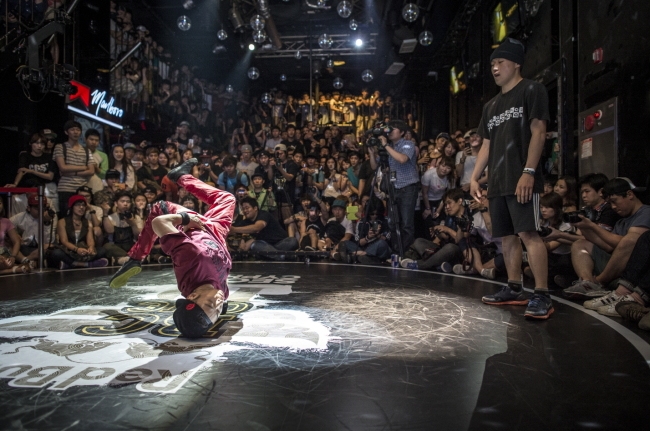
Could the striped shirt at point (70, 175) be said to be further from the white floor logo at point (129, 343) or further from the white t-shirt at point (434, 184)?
the white t-shirt at point (434, 184)

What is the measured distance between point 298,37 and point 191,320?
38.7ft

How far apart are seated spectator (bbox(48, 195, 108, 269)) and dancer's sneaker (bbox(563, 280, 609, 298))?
5.18 m

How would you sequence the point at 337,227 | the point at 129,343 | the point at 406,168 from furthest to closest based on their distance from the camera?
the point at 337,227 < the point at 406,168 < the point at 129,343

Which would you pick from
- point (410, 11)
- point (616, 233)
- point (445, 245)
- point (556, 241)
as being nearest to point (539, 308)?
point (616, 233)

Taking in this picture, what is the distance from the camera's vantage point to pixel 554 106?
5883mm

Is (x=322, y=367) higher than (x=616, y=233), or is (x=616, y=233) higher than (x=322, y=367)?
(x=616, y=233)

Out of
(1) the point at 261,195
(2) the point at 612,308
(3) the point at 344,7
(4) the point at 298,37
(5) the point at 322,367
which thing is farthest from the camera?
(4) the point at 298,37

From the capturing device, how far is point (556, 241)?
403cm

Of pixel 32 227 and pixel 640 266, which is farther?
pixel 32 227

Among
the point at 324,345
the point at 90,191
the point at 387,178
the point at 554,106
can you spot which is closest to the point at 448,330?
the point at 324,345

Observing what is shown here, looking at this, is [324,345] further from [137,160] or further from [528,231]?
[137,160]

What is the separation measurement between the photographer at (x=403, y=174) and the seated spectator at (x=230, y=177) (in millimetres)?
2323

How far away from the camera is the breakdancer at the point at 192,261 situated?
2.19 m

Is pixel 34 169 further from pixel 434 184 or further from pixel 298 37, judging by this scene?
pixel 298 37
